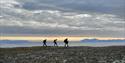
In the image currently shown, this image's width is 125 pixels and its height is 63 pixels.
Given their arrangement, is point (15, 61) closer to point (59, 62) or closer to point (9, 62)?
point (9, 62)

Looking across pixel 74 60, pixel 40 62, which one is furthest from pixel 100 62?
pixel 40 62

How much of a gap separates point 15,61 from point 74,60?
10377 millimetres

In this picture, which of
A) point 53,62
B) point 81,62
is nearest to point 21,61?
point 53,62

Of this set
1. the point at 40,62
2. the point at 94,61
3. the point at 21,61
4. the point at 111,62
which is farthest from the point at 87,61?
the point at 21,61

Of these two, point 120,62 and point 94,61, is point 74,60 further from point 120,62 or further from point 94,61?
point 120,62

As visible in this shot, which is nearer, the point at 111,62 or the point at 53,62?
the point at 111,62

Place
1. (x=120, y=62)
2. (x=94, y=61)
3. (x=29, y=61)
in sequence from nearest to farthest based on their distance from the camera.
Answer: (x=120, y=62) → (x=94, y=61) → (x=29, y=61)

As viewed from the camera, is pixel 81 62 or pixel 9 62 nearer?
pixel 81 62

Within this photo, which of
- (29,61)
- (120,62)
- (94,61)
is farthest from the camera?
(29,61)

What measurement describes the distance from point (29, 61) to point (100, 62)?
40.3 feet

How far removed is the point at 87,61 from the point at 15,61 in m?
12.8

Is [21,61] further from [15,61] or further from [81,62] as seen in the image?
[81,62]

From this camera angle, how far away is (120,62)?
155ft

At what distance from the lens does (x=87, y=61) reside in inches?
1993
